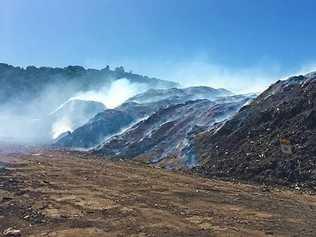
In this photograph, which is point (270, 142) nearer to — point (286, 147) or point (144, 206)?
point (286, 147)

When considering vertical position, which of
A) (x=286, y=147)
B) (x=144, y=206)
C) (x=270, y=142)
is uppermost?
(x=270, y=142)

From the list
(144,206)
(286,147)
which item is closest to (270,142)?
(286,147)

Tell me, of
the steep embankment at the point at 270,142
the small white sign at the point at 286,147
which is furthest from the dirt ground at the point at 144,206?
the small white sign at the point at 286,147

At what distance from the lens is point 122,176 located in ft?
233

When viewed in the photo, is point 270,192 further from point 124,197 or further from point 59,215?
point 59,215

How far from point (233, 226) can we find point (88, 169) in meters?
41.7

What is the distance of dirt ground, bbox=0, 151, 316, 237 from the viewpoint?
39469mm

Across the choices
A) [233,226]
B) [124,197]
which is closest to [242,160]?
[124,197]

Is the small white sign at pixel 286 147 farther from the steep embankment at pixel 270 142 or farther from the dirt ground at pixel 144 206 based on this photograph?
the dirt ground at pixel 144 206

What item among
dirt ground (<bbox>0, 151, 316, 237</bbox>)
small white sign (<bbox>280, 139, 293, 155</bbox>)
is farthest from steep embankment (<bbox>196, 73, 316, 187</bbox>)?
dirt ground (<bbox>0, 151, 316, 237</bbox>)

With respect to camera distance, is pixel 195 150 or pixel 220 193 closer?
pixel 220 193

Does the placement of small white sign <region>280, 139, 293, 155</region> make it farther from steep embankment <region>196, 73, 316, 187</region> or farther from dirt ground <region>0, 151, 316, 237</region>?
dirt ground <region>0, 151, 316, 237</region>

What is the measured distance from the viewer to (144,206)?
157 feet

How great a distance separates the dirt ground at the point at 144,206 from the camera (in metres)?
39.5
